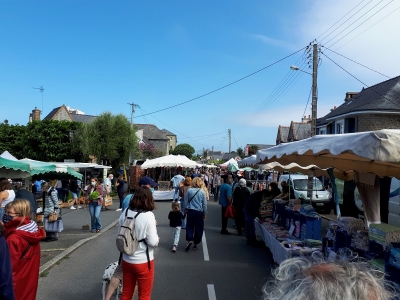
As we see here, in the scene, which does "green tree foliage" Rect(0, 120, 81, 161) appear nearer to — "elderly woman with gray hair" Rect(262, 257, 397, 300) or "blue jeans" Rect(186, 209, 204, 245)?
"blue jeans" Rect(186, 209, 204, 245)

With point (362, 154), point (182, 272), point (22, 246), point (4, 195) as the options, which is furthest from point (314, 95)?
point (22, 246)

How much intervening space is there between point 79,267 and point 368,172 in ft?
19.3

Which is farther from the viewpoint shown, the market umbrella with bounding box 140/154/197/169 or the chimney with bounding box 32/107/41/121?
the chimney with bounding box 32/107/41/121

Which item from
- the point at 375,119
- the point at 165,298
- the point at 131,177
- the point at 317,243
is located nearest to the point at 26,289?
the point at 165,298

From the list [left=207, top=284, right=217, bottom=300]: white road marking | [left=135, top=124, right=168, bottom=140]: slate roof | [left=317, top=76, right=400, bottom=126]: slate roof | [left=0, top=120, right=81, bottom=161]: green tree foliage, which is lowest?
[left=207, top=284, right=217, bottom=300]: white road marking

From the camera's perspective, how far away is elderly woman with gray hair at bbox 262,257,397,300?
1.42 meters

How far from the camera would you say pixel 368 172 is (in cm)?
653

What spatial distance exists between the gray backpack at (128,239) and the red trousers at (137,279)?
0.66 feet

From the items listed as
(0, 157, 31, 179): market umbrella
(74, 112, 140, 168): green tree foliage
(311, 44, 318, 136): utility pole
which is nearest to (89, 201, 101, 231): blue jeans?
(0, 157, 31, 179): market umbrella

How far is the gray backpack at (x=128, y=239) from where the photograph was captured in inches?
163

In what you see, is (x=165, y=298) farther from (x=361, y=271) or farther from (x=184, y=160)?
(x=184, y=160)

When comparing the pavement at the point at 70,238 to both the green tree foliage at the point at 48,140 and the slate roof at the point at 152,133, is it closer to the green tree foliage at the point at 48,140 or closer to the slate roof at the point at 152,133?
the green tree foliage at the point at 48,140

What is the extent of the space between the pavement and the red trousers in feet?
11.0

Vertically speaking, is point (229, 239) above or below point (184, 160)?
below
